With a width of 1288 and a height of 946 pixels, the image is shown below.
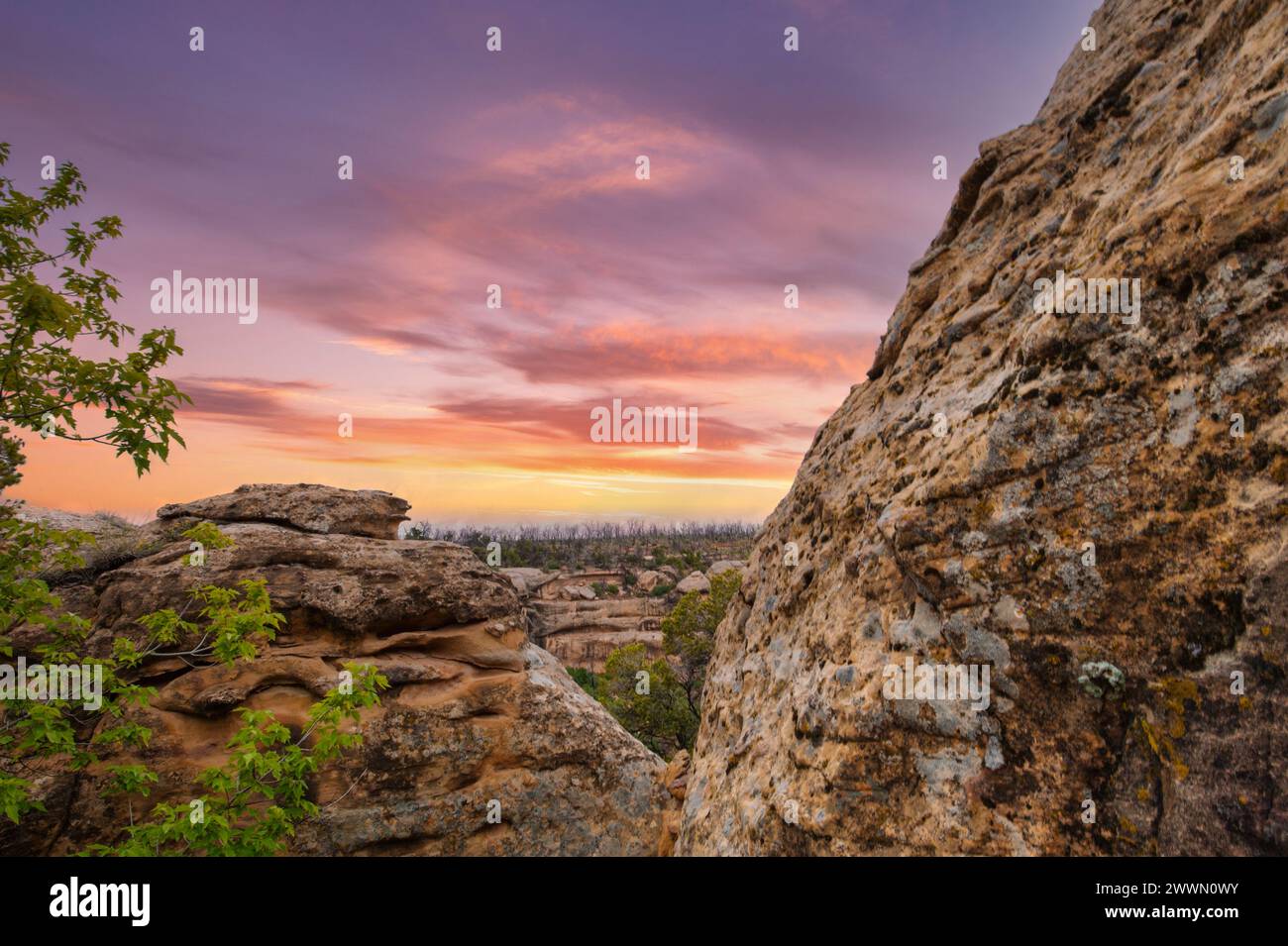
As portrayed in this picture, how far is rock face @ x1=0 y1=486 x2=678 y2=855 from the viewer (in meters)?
9.94

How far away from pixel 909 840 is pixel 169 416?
733 cm

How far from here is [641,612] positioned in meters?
74.7

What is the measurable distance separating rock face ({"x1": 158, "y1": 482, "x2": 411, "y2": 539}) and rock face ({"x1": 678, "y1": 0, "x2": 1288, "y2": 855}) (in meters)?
10.3

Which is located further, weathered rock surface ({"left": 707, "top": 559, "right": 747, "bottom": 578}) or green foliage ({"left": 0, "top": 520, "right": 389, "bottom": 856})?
weathered rock surface ({"left": 707, "top": 559, "right": 747, "bottom": 578})

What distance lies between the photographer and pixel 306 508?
13.1m

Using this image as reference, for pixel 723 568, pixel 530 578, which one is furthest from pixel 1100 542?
pixel 530 578

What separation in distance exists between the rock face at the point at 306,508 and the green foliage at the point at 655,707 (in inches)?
635

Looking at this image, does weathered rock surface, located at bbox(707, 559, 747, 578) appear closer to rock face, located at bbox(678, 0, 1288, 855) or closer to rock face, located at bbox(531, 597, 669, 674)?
rock face, located at bbox(531, 597, 669, 674)

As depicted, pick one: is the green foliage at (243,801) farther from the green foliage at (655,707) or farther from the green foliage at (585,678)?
the green foliage at (585,678)

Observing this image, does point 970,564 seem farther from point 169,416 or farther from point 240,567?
point 240,567

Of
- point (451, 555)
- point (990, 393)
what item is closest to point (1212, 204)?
point (990, 393)

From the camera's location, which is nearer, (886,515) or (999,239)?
(886,515)

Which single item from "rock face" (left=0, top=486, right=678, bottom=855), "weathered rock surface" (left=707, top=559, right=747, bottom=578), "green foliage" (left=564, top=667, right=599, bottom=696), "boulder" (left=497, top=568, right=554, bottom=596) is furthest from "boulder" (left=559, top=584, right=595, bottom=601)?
"rock face" (left=0, top=486, right=678, bottom=855)

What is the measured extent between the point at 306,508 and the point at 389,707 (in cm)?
493
